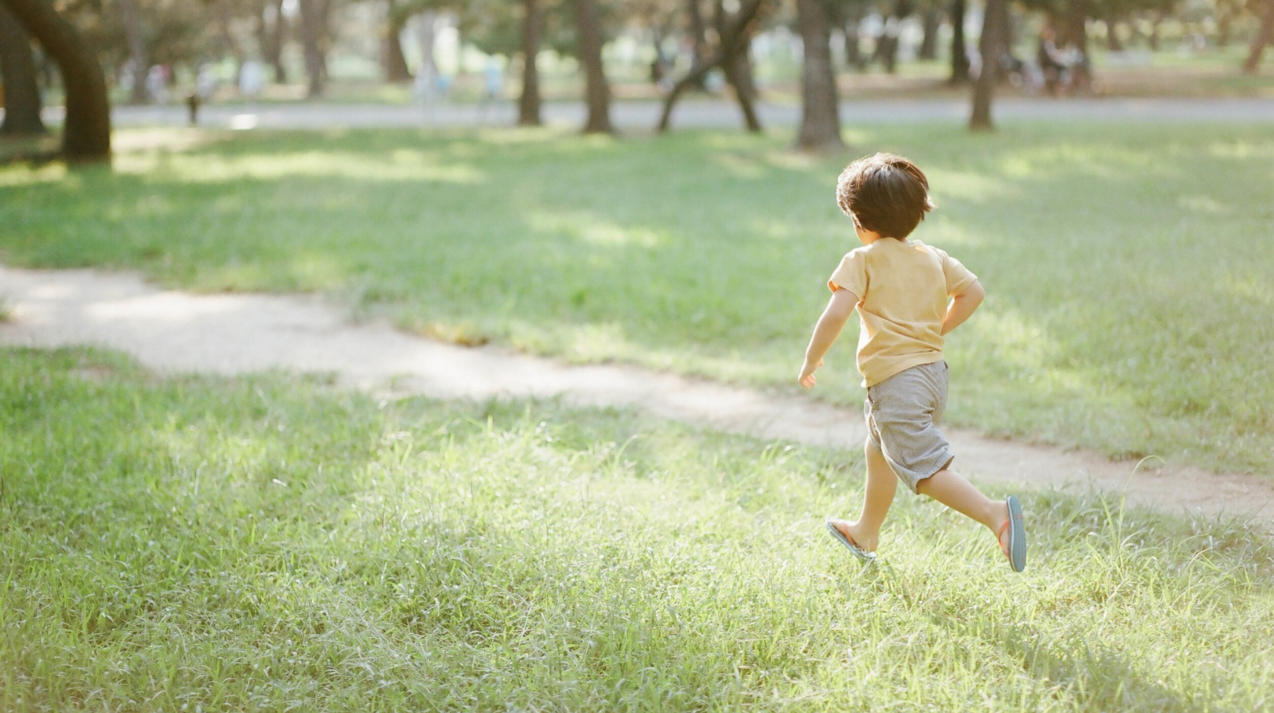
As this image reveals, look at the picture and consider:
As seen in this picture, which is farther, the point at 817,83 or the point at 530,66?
the point at 530,66

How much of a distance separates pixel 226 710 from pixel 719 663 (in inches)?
53.5

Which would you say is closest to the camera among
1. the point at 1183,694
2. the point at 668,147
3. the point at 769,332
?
the point at 1183,694

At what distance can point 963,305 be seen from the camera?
3387 mm

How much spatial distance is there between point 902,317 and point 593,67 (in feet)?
60.2

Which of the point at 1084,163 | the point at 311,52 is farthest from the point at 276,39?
the point at 1084,163

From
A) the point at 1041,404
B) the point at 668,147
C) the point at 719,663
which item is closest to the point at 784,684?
the point at 719,663

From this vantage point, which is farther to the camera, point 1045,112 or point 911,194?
point 1045,112

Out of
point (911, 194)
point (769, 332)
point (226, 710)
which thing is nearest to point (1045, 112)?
point (769, 332)

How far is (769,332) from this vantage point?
6973 millimetres

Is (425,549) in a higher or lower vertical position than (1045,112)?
lower

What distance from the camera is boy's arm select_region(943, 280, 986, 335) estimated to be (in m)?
3.36

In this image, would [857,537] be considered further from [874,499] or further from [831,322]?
[831,322]

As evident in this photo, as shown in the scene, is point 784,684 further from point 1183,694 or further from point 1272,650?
point 1272,650

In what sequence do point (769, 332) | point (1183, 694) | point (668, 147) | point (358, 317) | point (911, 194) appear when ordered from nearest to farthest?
point (1183, 694) → point (911, 194) → point (769, 332) → point (358, 317) → point (668, 147)
